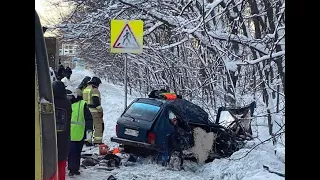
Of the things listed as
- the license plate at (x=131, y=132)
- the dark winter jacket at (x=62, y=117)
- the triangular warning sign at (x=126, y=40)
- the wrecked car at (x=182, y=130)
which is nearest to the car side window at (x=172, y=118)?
the wrecked car at (x=182, y=130)

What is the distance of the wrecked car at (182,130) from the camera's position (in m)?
9.31

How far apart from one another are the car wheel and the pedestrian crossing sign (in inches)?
104

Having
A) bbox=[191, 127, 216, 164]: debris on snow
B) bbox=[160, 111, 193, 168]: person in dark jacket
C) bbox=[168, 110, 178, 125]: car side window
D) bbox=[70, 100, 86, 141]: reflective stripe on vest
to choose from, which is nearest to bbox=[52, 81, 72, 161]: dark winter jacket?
bbox=[70, 100, 86, 141]: reflective stripe on vest

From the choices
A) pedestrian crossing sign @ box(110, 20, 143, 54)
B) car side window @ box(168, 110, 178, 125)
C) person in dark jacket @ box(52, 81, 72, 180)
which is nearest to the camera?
person in dark jacket @ box(52, 81, 72, 180)

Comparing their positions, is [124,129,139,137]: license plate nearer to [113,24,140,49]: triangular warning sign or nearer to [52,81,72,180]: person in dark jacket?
[113,24,140,49]: triangular warning sign

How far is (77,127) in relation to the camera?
26.8 ft

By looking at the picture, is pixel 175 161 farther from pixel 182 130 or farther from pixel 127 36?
pixel 127 36

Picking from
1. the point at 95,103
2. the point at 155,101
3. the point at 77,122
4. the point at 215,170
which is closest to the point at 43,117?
the point at 77,122

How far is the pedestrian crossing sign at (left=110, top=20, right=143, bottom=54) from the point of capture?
35.8 feet
